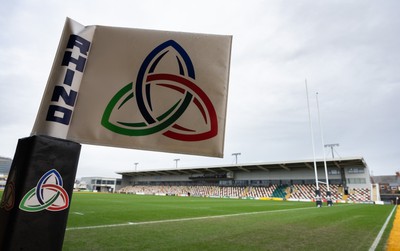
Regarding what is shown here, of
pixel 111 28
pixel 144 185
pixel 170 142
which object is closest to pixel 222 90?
pixel 170 142

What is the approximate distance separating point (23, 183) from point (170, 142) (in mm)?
977

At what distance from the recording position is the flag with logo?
188 centimetres

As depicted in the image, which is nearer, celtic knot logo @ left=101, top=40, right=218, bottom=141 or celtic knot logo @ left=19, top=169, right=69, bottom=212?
celtic knot logo @ left=19, top=169, right=69, bottom=212

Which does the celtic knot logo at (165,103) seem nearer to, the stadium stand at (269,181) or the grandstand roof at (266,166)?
the stadium stand at (269,181)

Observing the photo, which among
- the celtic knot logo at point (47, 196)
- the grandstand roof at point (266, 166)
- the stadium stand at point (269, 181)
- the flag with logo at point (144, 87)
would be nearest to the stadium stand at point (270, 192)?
the stadium stand at point (269, 181)

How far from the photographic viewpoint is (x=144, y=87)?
2.04 m

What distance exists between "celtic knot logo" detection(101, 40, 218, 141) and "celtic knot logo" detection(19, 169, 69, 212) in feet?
1.82

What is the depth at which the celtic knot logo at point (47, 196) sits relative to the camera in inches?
Result: 56.1

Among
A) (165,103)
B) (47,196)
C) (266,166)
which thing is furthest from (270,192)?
(47,196)

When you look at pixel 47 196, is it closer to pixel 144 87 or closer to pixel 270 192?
pixel 144 87

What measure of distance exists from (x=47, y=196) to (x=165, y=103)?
1.04 meters

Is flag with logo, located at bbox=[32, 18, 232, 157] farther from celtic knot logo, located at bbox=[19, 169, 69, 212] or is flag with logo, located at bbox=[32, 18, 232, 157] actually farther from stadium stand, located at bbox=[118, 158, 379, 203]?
stadium stand, located at bbox=[118, 158, 379, 203]

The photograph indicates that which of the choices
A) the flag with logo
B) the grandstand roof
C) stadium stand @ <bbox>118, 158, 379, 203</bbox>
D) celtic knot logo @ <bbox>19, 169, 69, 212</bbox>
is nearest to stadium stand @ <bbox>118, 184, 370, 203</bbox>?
stadium stand @ <bbox>118, 158, 379, 203</bbox>

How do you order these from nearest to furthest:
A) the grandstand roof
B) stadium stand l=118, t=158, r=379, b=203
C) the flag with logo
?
the flag with logo
stadium stand l=118, t=158, r=379, b=203
the grandstand roof
